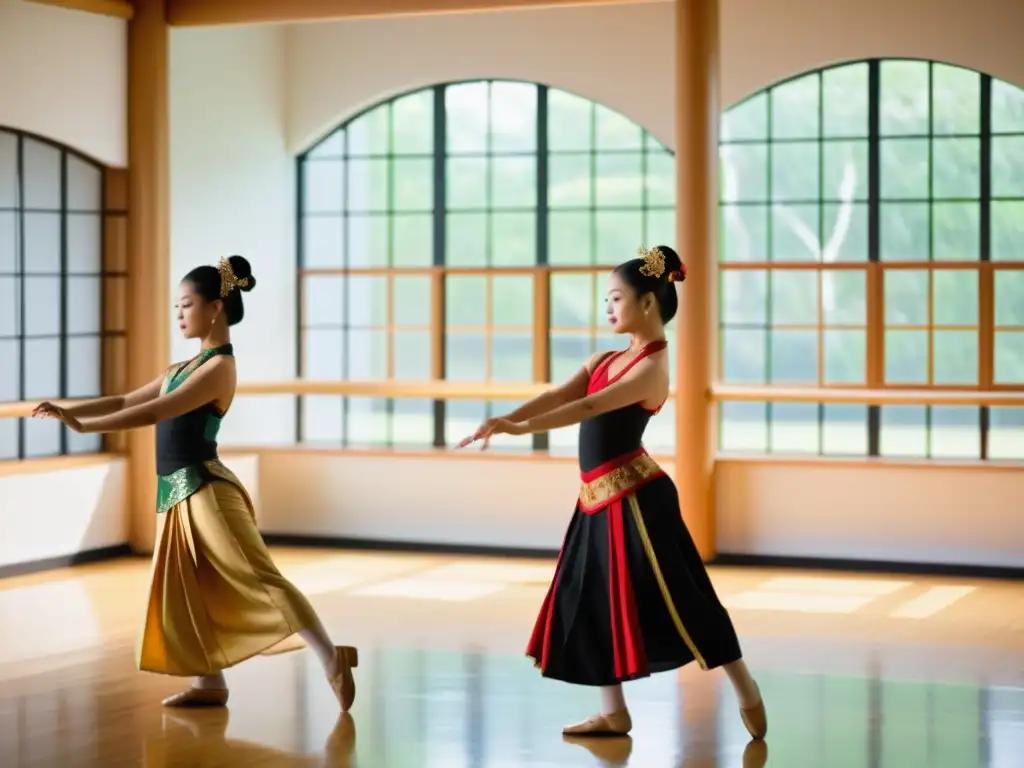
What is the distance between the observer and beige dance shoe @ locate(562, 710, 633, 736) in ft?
14.9

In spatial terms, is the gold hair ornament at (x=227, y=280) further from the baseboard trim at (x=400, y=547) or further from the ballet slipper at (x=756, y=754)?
the baseboard trim at (x=400, y=547)

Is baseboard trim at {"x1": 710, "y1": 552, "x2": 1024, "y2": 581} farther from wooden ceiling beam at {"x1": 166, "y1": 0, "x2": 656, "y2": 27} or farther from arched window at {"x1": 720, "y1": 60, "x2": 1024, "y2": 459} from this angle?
wooden ceiling beam at {"x1": 166, "y1": 0, "x2": 656, "y2": 27}

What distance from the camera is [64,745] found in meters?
4.47

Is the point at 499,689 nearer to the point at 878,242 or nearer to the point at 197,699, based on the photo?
the point at 197,699

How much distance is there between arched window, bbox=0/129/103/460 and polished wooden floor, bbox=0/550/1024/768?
955 mm

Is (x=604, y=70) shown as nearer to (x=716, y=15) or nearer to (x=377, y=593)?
(x=716, y=15)

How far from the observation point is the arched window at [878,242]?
28.4 ft

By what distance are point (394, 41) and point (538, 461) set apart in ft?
8.54

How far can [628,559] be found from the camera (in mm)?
4465

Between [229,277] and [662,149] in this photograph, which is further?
[662,149]

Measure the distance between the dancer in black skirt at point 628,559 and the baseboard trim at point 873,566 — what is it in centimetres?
339

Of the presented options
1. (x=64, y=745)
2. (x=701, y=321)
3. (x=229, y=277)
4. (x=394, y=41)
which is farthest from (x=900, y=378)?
(x=64, y=745)

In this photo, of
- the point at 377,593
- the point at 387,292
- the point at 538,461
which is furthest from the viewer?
the point at 387,292

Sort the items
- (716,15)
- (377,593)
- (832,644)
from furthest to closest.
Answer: (716,15), (377,593), (832,644)
